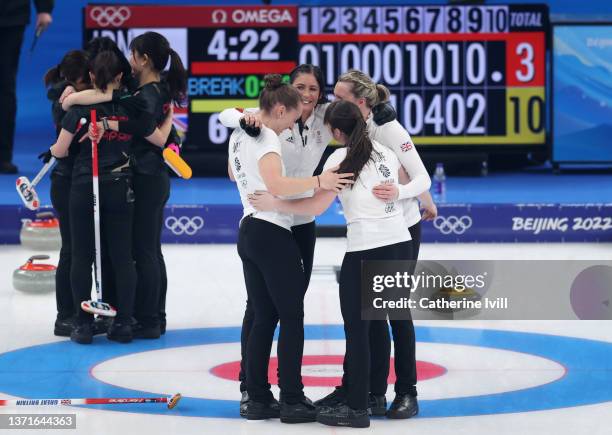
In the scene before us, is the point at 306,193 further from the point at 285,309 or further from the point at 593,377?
the point at 593,377

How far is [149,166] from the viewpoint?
675 cm

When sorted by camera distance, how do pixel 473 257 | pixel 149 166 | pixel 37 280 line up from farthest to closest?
pixel 473 257, pixel 37 280, pixel 149 166

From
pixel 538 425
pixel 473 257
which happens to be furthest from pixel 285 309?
pixel 473 257

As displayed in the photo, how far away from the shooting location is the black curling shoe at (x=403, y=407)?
16.9ft

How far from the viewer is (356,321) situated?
16.0 ft

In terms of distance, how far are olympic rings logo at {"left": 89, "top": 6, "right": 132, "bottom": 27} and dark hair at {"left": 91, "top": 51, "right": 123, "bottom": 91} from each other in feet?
22.2

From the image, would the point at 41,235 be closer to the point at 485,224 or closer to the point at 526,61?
the point at 485,224

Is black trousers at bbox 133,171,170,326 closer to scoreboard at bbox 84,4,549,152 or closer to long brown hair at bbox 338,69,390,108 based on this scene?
long brown hair at bbox 338,69,390,108

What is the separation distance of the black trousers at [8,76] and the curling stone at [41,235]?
3522mm

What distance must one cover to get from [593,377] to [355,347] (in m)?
1.60

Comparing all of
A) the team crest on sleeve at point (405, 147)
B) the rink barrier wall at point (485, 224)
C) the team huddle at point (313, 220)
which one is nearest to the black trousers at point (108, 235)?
the team huddle at point (313, 220)

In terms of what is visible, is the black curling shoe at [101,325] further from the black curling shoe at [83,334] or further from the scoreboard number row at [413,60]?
the scoreboard number row at [413,60]

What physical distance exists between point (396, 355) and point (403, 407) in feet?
0.70

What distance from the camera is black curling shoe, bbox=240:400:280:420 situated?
5.11 metres
